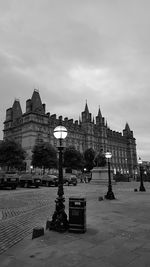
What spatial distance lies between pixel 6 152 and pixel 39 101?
42116mm

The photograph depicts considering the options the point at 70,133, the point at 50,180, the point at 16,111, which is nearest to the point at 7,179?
the point at 50,180

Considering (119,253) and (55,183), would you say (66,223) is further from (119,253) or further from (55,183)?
(55,183)

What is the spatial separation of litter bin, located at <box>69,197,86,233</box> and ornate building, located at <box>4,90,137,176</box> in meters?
81.8

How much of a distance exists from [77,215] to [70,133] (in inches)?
4151

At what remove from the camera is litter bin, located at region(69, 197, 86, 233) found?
7.06 metres

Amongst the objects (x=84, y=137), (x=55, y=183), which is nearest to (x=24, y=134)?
(x=84, y=137)

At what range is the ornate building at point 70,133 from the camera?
93.3 metres

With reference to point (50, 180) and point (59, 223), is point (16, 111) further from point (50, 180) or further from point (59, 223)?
point (59, 223)

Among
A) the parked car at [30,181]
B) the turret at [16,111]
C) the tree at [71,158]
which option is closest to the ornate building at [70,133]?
the turret at [16,111]

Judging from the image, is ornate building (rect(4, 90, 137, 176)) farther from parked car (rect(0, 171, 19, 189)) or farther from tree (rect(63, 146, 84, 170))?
parked car (rect(0, 171, 19, 189))

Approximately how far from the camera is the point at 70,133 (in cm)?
11256

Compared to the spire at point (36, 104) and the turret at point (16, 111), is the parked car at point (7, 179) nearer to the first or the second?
the spire at point (36, 104)

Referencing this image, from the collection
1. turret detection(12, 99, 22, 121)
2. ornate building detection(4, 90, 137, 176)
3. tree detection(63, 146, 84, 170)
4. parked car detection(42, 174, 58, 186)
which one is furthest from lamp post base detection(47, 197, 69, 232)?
turret detection(12, 99, 22, 121)

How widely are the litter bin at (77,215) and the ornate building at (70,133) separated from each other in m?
81.8
